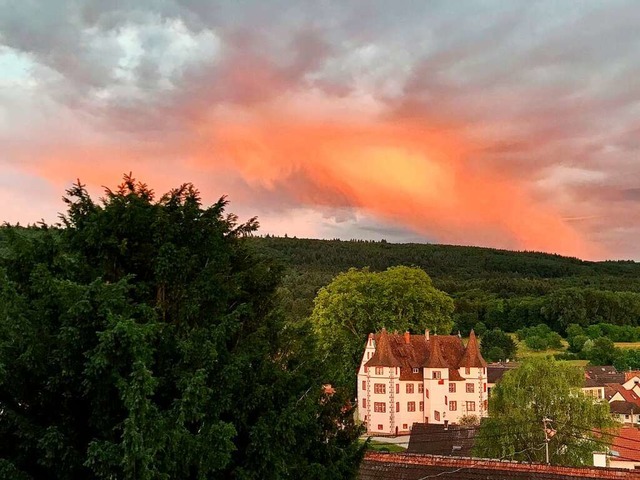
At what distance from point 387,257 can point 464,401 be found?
4862 inches

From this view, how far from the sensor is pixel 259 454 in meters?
9.65

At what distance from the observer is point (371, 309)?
58438 millimetres

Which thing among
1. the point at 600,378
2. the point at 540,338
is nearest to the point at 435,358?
the point at 600,378

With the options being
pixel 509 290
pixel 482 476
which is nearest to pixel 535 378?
pixel 482 476

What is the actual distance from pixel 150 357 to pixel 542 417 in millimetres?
24805

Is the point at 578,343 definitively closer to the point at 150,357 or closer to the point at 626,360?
the point at 626,360

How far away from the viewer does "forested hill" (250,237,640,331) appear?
408 feet

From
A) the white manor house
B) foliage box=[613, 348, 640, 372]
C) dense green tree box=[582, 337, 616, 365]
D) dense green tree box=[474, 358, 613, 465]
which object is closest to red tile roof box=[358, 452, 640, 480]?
dense green tree box=[474, 358, 613, 465]

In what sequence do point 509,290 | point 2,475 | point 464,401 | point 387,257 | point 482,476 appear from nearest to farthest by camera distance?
point 2,475, point 482,476, point 464,401, point 509,290, point 387,257

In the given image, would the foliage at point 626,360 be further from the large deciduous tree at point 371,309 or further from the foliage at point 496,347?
the large deciduous tree at point 371,309

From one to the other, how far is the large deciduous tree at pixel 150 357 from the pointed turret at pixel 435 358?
4325 centimetres

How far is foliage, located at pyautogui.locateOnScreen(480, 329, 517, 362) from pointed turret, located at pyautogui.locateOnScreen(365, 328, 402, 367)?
5038 cm

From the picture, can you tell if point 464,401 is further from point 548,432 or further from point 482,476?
point 482,476

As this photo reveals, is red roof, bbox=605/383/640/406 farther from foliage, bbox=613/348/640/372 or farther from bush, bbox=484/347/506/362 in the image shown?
bush, bbox=484/347/506/362
